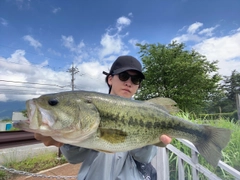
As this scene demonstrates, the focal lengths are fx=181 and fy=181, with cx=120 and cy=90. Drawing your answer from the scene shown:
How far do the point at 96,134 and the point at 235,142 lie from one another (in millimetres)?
2672

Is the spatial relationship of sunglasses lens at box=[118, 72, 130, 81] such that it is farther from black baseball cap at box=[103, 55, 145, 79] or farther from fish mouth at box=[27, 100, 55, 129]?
fish mouth at box=[27, 100, 55, 129]

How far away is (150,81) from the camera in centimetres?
1650

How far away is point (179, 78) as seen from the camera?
15602 millimetres

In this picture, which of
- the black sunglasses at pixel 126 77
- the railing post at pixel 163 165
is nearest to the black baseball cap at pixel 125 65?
the black sunglasses at pixel 126 77

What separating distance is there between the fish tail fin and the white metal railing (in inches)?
20.7

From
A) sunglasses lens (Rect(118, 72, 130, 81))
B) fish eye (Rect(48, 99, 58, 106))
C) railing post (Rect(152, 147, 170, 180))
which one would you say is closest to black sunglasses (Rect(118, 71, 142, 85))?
sunglasses lens (Rect(118, 72, 130, 81))

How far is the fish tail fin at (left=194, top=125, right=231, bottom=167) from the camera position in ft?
4.51

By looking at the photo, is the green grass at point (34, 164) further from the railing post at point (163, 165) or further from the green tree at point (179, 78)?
the green tree at point (179, 78)

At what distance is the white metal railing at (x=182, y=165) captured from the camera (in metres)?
1.81

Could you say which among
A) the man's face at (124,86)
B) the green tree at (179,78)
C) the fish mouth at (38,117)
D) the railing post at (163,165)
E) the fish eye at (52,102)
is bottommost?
the railing post at (163,165)

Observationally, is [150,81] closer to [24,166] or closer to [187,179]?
[24,166]

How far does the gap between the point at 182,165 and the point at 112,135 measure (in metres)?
1.78

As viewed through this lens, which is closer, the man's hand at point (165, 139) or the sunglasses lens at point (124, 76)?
the man's hand at point (165, 139)

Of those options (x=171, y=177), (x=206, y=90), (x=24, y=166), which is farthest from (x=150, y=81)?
(x=171, y=177)
